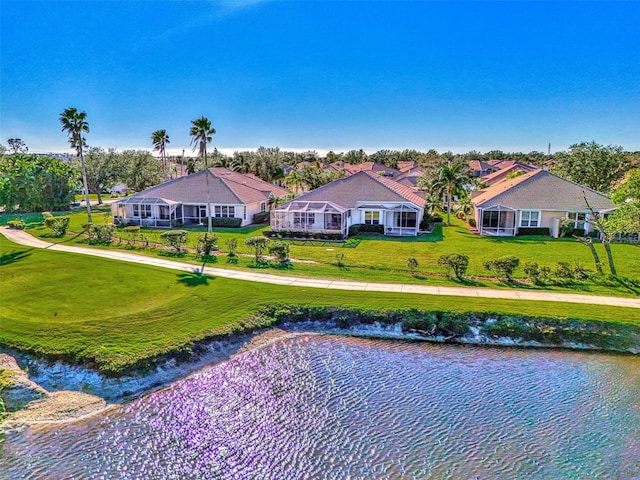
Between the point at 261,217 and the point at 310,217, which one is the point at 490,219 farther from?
the point at 261,217

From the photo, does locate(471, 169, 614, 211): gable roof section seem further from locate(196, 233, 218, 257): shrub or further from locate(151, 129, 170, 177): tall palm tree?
locate(151, 129, 170, 177): tall palm tree

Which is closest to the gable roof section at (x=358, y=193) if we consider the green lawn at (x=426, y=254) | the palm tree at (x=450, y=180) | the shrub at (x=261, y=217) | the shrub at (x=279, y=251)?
the palm tree at (x=450, y=180)

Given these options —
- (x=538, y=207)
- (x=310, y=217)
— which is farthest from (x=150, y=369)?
(x=538, y=207)

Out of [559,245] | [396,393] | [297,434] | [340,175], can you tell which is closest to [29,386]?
[297,434]

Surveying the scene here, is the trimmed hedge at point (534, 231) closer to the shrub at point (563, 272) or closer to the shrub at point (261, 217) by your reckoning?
the shrub at point (563, 272)

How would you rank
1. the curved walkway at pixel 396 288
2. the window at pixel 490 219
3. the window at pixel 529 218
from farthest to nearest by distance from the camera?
the window at pixel 490 219
the window at pixel 529 218
the curved walkway at pixel 396 288

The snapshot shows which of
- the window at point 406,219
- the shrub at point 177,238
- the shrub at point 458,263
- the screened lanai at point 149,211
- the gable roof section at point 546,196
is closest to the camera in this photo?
the shrub at point 458,263
